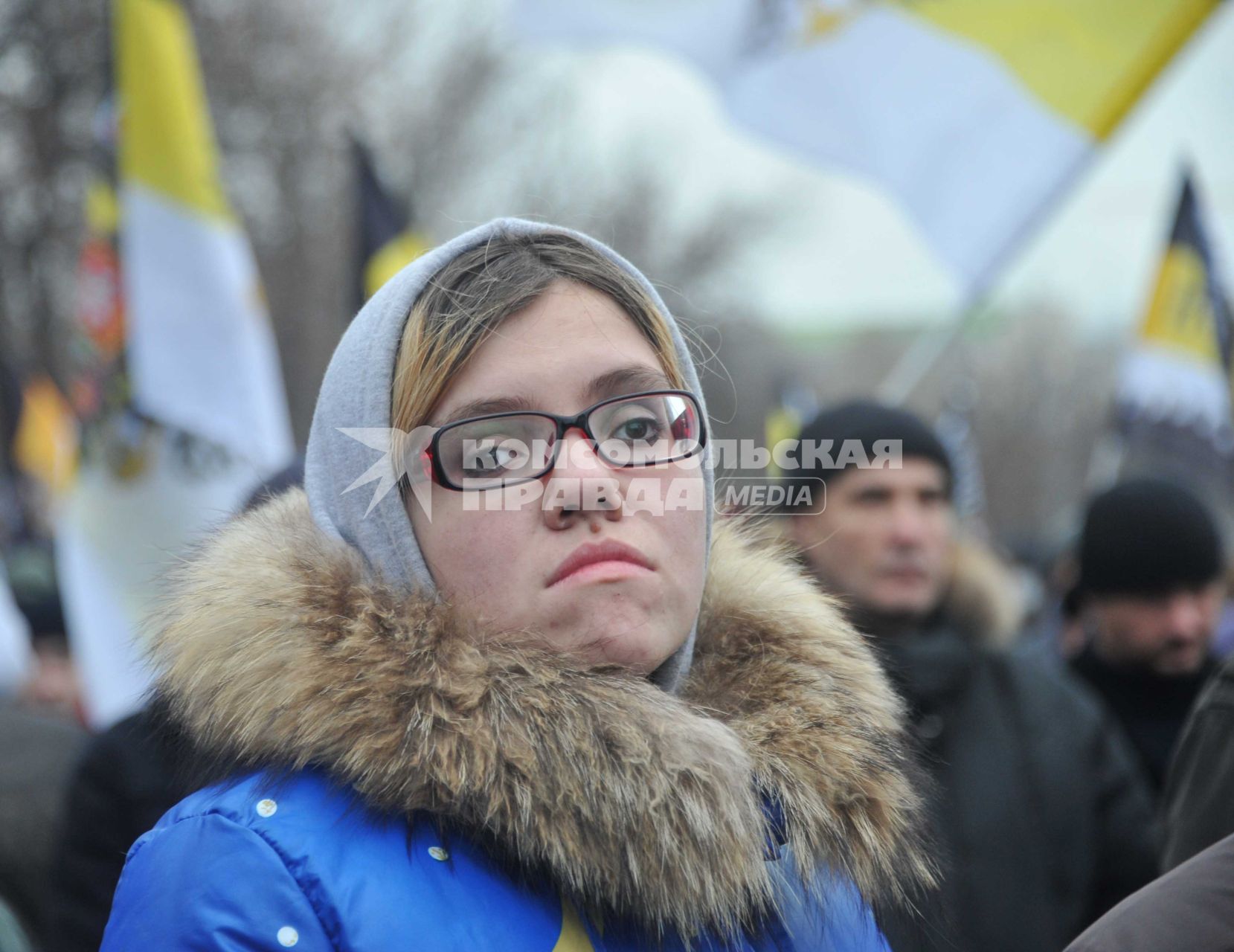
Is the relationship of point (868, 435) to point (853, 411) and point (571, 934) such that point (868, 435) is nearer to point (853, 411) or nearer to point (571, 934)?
point (853, 411)

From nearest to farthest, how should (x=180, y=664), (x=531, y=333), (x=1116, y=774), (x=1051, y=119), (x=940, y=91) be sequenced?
1. (x=180, y=664)
2. (x=531, y=333)
3. (x=1116, y=774)
4. (x=1051, y=119)
5. (x=940, y=91)

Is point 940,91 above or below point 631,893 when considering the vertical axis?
above

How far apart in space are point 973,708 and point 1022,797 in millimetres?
271

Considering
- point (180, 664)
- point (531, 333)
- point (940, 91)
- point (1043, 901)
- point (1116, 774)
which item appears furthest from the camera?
point (940, 91)

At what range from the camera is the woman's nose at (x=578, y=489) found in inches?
61.7

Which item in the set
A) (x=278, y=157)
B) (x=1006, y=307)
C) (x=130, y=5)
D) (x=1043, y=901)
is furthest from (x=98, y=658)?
(x=1006, y=307)

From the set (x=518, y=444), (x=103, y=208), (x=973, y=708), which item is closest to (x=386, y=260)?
(x=103, y=208)

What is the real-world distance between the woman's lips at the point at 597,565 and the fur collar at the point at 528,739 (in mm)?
105

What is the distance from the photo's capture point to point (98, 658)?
14.7ft

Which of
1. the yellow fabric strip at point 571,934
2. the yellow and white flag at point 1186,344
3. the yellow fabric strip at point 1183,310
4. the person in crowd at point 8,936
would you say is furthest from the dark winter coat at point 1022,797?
the yellow fabric strip at point 1183,310

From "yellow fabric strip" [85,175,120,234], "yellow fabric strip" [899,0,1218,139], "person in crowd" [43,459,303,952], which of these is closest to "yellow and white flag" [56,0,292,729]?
"yellow fabric strip" [85,175,120,234]

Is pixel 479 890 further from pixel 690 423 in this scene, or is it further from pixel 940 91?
pixel 940 91

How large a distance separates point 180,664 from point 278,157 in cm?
1795

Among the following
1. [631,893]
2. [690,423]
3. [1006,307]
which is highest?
[1006,307]
